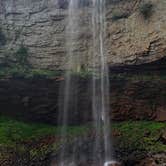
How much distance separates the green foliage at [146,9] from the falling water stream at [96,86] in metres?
2.19

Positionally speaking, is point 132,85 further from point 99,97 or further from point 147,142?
point 147,142

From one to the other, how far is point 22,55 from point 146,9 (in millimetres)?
7067

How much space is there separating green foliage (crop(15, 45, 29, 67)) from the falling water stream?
2315mm

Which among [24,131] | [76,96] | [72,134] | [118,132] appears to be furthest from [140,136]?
[24,131]

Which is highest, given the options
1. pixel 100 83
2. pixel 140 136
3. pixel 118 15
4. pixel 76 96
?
pixel 118 15

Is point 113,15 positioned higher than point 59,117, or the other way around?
point 113,15

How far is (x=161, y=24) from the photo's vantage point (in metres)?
21.2

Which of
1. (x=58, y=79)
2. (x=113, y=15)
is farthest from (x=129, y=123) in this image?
(x=113, y=15)

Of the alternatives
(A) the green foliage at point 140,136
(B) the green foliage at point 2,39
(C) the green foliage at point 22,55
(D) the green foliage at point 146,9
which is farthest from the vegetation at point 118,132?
(D) the green foliage at point 146,9

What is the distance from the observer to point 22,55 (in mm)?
A: 22750

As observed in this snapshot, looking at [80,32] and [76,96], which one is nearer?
[76,96]

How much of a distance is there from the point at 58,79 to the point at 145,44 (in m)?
4.73

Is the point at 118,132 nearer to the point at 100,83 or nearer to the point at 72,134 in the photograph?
the point at 72,134

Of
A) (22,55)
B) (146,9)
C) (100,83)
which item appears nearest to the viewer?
(100,83)
